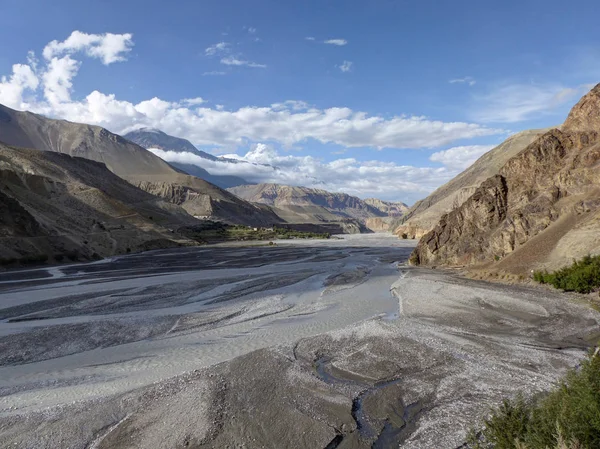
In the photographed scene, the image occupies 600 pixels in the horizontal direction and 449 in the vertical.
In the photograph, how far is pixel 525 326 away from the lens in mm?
18828

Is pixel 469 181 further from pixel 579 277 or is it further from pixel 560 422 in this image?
pixel 560 422

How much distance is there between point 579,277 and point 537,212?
38.5 ft

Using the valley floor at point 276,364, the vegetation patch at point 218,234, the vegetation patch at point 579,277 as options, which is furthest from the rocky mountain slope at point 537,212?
the vegetation patch at point 218,234

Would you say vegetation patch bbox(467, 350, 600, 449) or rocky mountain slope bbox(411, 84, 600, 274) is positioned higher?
rocky mountain slope bbox(411, 84, 600, 274)

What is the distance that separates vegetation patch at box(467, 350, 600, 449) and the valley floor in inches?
98.5

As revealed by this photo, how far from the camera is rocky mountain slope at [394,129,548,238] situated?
119m

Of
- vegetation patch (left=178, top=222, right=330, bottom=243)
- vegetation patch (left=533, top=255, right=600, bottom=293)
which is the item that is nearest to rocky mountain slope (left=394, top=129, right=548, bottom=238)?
vegetation patch (left=178, top=222, right=330, bottom=243)

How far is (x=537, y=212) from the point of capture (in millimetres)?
35312

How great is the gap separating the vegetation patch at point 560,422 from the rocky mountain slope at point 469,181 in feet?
367

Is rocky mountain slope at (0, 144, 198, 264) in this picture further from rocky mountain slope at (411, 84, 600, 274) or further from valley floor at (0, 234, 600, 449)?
rocky mountain slope at (411, 84, 600, 274)

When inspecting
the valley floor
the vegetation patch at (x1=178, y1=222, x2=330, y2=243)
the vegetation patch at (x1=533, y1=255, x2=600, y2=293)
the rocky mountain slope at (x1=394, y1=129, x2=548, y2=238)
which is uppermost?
the rocky mountain slope at (x1=394, y1=129, x2=548, y2=238)

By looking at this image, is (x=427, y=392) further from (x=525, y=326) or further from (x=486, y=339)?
(x=525, y=326)

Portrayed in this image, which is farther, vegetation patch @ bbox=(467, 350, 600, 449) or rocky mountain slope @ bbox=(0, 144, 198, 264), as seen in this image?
rocky mountain slope @ bbox=(0, 144, 198, 264)

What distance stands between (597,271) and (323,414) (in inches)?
856
